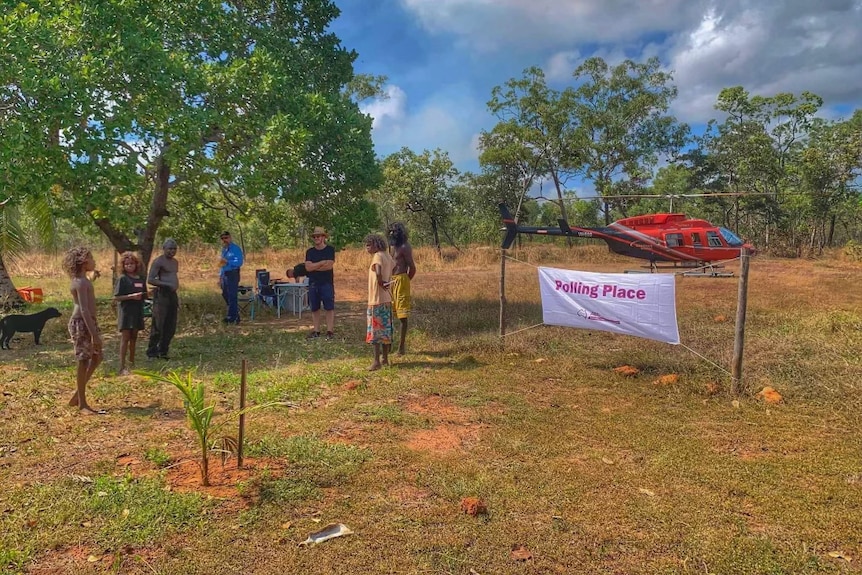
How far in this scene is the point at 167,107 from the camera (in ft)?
26.4

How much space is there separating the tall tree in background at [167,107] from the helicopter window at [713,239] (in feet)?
29.3

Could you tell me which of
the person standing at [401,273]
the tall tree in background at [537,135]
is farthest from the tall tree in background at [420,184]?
the person standing at [401,273]

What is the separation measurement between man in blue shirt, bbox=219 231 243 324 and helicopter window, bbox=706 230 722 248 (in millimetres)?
11406

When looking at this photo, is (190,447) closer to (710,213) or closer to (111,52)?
(111,52)

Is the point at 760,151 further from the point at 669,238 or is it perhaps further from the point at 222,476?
the point at 222,476

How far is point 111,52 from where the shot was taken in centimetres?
755

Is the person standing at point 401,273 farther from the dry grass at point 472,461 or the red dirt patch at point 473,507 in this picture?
the red dirt patch at point 473,507

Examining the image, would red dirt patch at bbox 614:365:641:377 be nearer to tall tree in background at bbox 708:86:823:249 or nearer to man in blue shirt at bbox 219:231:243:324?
man in blue shirt at bbox 219:231:243:324

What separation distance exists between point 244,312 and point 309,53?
5.46 metres

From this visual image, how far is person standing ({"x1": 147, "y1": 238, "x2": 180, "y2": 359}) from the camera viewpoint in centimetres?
721

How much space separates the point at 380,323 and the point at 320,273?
237cm

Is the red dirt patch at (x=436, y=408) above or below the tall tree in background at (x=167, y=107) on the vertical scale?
below

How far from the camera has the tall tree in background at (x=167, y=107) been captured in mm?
7234

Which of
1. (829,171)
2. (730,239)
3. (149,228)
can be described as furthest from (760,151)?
(149,228)
